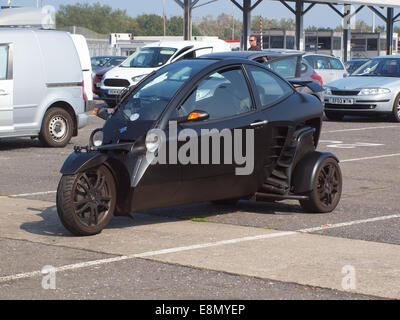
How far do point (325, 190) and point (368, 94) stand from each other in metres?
11.6

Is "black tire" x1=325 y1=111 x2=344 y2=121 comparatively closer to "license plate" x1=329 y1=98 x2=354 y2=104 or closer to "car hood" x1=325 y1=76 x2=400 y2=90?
"license plate" x1=329 y1=98 x2=354 y2=104

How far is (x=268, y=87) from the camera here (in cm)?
829

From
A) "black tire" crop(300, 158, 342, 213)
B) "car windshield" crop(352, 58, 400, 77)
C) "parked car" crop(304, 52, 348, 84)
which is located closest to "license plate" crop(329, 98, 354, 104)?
"car windshield" crop(352, 58, 400, 77)

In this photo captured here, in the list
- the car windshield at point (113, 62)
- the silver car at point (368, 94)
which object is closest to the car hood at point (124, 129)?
the silver car at point (368, 94)

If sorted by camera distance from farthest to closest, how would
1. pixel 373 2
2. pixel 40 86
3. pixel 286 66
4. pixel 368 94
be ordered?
pixel 373 2, pixel 368 94, pixel 286 66, pixel 40 86

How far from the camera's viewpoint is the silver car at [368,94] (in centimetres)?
1950

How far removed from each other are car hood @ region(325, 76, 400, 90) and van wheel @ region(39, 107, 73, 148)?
300 inches

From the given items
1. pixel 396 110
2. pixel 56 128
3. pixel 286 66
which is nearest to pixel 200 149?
pixel 56 128

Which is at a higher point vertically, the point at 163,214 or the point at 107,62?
the point at 107,62

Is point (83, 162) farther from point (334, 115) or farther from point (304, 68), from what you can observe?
point (304, 68)

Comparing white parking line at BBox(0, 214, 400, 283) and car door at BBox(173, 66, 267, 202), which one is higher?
car door at BBox(173, 66, 267, 202)

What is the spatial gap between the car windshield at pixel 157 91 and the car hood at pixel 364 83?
12096 mm

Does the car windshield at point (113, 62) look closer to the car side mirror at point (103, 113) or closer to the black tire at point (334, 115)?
the black tire at point (334, 115)

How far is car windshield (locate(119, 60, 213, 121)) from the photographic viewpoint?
298 inches
